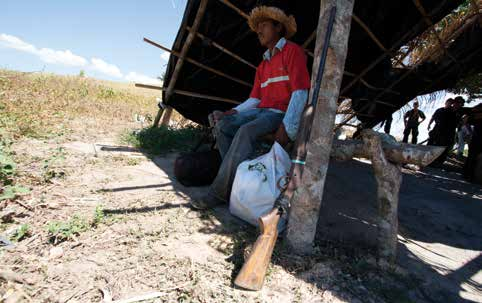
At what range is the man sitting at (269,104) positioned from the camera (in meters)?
2.56

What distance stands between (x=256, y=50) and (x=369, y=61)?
74.2 inches

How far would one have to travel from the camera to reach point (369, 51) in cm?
405

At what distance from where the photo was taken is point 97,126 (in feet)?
19.1

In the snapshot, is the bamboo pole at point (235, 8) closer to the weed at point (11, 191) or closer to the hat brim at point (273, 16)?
the hat brim at point (273, 16)

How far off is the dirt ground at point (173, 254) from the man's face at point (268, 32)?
1.94 meters

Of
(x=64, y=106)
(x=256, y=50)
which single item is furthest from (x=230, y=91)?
(x=64, y=106)

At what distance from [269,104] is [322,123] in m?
1.24

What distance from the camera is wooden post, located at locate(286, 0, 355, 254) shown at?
184 centimetres

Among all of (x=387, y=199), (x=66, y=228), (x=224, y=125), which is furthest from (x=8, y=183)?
(x=387, y=199)

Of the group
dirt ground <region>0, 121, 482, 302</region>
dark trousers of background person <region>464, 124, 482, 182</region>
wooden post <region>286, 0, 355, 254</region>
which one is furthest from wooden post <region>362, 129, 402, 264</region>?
dark trousers of background person <region>464, 124, 482, 182</region>

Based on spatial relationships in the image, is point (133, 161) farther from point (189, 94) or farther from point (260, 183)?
point (260, 183)

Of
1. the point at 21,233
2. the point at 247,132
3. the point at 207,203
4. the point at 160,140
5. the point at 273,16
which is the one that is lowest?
the point at 21,233

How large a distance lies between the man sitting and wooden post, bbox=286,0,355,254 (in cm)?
64

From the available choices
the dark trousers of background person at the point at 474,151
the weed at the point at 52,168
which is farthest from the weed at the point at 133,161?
the dark trousers of background person at the point at 474,151
